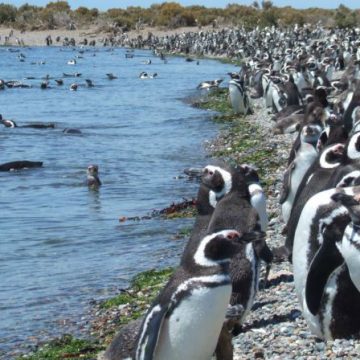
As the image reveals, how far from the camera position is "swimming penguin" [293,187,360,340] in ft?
17.5

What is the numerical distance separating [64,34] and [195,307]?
81.4m

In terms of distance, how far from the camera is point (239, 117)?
2309 cm

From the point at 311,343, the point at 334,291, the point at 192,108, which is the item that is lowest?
the point at 192,108

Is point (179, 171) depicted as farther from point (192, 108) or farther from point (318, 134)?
point (192, 108)

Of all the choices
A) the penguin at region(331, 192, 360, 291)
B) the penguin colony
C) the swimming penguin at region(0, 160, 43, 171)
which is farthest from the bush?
the penguin at region(331, 192, 360, 291)

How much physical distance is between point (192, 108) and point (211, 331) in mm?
22600

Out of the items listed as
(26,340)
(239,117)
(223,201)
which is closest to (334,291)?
(223,201)

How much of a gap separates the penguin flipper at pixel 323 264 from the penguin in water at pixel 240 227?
23.9 inches

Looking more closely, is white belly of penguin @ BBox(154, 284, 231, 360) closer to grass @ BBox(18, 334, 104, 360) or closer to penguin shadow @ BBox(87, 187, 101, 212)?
grass @ BBox(18, 334, 104, 360)

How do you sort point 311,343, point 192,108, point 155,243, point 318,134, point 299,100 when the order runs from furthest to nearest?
point 192,108 < point 299,100 < point 155,243 < point 318,134 < point 311,343

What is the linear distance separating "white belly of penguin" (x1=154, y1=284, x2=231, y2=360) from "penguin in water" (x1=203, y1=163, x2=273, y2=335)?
657mm

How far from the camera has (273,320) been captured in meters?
6.24

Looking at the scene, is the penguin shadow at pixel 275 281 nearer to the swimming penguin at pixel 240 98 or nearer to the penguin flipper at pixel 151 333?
the penguin flipper at pixel 151 333

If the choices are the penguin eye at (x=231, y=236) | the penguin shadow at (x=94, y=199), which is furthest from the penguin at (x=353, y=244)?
the penguin shadow at (x=94, y=199)
